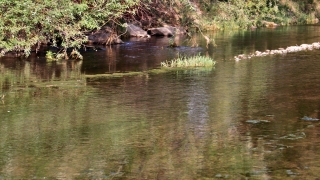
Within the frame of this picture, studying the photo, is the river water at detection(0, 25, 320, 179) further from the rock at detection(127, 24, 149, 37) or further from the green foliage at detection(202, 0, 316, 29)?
the green foliage at detection(202, 0, 316, 29)

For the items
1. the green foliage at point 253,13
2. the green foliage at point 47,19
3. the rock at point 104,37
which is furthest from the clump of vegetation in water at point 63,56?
the green foliage at point 253,13

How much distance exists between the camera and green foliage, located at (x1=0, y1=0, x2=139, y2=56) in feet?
65.0

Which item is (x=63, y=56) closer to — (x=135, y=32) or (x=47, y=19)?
(x=47, y=19)

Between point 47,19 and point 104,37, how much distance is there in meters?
8.04

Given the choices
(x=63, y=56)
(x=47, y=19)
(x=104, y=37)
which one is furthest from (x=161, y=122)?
(x=104, y=37)

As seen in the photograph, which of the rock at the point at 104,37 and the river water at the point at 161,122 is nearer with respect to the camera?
the river water at the point at 161,122

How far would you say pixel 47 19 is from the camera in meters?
20.0

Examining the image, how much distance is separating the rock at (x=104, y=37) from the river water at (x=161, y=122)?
22.8ft

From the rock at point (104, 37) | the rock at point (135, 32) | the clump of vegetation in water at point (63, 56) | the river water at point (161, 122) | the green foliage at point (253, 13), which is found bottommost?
the river water at point (161, 122)

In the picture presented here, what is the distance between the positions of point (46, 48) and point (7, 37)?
4.15m

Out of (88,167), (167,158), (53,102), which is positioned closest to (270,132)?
(167,158)

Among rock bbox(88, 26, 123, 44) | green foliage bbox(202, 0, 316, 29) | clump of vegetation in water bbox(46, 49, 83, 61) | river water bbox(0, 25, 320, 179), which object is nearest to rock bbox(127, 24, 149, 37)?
rock bbox(88, 26, 123, 44)

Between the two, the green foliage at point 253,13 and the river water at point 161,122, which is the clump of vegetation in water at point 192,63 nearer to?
the river water at point 161,122

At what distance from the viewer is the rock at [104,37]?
89.7 feet
